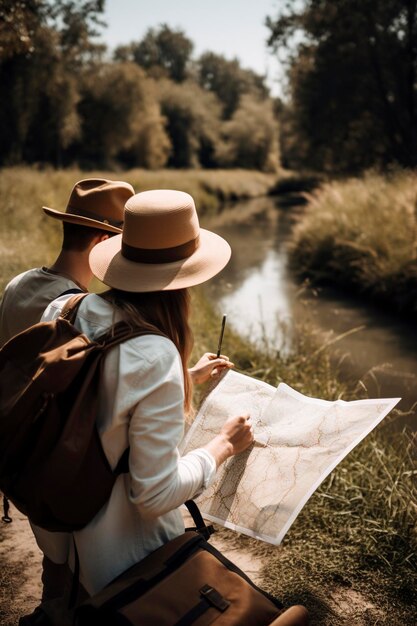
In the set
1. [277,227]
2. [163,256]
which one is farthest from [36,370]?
[277,227]


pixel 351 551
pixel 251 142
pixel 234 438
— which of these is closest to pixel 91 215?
pixel 234 438

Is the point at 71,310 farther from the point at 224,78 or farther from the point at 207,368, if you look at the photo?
the point at 224,78

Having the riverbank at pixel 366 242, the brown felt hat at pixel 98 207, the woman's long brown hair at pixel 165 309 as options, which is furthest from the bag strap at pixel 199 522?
the riverbank at pixel 366 242

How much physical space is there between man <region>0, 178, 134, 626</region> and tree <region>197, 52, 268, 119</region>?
78.5 metres

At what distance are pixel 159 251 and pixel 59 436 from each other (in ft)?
1.78

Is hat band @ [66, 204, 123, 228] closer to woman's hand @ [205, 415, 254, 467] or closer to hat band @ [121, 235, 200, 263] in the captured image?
hat band @ [121, 235, 200, 263]

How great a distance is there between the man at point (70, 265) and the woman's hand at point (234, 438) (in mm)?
931

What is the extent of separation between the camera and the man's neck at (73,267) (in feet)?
8.15

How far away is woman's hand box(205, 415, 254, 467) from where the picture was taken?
1679 mm

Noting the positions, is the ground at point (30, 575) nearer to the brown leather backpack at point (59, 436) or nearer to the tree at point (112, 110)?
the brown leather backpack at point (59, 436)

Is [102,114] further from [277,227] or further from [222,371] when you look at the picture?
[222,371]

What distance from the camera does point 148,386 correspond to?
54.4 inches

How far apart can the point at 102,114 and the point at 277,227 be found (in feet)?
55.5

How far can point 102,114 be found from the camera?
32.7 metres
